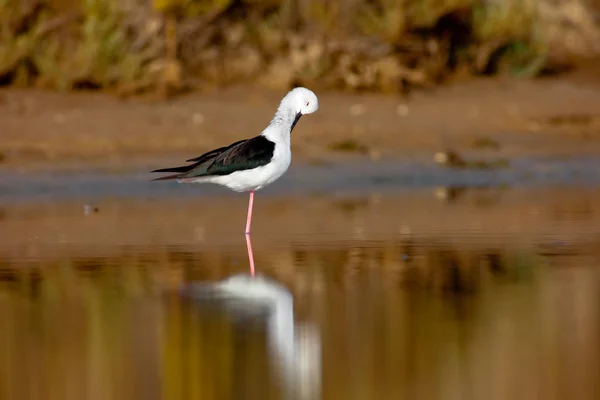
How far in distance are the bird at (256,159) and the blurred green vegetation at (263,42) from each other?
13.6 feet

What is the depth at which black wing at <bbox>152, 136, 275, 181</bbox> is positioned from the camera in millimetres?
9688

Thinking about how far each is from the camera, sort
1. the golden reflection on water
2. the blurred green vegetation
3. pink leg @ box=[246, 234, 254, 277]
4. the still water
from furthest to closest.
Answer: the blurred green vegetation
pink leg @ box=[246, 234, 254, 277]
the still water
the golden reflection on water

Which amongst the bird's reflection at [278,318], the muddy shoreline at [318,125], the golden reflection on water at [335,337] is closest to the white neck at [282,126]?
the golden reflection on water at [335,337]

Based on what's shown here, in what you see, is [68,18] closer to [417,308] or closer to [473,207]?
[473,207]

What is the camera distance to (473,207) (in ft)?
37.2

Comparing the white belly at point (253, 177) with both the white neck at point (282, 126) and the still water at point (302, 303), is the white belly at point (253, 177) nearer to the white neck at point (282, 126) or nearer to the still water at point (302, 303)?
the white neck at point (282, 126)

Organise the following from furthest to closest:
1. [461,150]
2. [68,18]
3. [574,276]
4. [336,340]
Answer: [68,18], [461,150], [574,276], [336,340]

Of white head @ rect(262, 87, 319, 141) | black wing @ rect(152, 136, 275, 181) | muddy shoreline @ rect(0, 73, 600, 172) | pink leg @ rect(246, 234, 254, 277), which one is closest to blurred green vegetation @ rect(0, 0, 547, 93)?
muddy shoreline @ rect(0, 73, 600, 172)

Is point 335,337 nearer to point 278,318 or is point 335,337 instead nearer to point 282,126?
point 278,318

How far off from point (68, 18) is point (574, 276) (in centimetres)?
851

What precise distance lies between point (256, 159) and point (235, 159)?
0.14 meters

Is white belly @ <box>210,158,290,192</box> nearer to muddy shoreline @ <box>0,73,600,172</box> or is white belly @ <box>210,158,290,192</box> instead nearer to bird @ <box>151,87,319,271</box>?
bird @ <box>151,87,319,271</box>

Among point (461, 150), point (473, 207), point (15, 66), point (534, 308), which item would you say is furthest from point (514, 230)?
point (15, 66)

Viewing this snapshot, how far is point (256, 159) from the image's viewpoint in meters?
9.68
